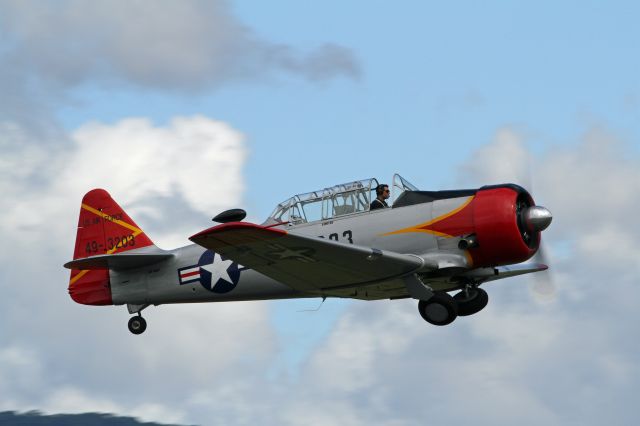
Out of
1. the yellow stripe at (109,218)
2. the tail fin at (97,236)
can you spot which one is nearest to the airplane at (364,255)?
the tail fin at (97,236)

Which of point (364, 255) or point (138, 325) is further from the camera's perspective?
point (138, 325)

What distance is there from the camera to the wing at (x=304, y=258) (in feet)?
45.9

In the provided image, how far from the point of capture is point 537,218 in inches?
634

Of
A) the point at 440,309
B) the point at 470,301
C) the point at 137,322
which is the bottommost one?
the point at 440,309

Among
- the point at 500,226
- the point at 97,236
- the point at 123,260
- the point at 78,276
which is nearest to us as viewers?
the point at 500,226

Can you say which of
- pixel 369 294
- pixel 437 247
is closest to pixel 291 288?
pixel 369 294

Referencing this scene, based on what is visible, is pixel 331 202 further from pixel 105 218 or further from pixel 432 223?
pixel 105 218

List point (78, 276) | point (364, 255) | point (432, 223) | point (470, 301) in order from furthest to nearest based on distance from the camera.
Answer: point (78, 276) < point (470, 301) < point (432, 223) < point (364, 255)

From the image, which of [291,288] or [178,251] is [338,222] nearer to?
[291,288]

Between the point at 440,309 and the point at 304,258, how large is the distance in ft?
7.11

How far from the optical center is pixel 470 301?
17.4m

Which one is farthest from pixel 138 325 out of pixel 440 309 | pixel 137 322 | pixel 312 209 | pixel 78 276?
pixel 440 309

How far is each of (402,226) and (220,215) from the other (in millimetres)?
3726

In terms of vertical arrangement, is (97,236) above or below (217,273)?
above
